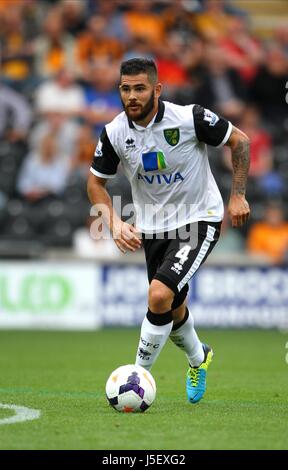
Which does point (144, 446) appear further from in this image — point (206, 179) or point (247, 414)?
point (206, 179)

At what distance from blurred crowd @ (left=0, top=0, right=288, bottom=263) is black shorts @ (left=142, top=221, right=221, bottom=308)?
9098mm

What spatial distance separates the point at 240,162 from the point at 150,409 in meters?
1.97

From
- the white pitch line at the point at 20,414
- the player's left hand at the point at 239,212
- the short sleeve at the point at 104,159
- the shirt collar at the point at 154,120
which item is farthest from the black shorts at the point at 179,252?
the white pitch line at the point at 20,414

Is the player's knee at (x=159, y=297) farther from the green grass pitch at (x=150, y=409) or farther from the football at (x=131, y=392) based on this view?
the green grass pitch at (x=150, y=409)

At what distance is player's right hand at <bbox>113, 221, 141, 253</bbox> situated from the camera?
704 cm

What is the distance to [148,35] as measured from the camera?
19016mm

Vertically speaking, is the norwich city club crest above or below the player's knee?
above

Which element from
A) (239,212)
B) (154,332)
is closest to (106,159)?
(239,212)

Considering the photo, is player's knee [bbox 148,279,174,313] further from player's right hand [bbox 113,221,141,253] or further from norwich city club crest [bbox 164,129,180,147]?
norwich city club crest [bbox 164,129,180,147]

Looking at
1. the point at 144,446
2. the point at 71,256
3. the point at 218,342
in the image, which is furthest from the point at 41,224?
the point at 144,446

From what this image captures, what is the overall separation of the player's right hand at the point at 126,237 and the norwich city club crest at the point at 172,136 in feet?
2.54

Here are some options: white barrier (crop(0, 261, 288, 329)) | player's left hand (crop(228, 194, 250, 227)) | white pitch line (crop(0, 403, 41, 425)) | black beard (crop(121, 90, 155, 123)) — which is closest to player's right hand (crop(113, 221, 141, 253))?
player's left hand (crop(228, 194, 250, 227))

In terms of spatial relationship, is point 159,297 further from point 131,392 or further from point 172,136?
point 172,136

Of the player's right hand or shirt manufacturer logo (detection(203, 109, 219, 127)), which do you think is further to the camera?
shirt manufacturer logo (detection(203, 109, 219, 127))
